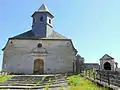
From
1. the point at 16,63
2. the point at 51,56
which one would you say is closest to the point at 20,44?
the point at 16,63

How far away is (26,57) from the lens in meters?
27.8

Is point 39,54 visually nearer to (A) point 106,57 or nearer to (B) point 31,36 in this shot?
(B) point 31,36

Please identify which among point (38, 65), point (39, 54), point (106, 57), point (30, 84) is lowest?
point (30, 84)

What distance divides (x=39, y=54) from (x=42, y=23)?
5.54 meters

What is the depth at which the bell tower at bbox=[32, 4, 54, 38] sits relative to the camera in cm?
2942

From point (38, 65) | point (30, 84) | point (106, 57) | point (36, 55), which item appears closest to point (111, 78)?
point (30, 84)

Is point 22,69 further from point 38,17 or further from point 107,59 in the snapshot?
point 107,59

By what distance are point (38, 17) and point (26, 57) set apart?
7.42m

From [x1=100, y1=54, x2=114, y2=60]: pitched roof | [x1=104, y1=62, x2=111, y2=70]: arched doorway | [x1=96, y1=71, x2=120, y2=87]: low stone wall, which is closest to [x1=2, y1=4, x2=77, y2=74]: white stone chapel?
[x1=100, y1=54, x2=114, y2=60]: pitched roof

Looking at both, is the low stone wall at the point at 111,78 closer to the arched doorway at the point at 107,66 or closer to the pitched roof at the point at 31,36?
the pitched roof at the point at 31,36

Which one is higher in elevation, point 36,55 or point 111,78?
point 36,55

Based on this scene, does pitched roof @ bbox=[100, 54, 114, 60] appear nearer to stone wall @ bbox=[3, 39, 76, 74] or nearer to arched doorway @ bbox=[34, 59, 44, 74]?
stone wall @ bbox=[3, 39, 76, 74]

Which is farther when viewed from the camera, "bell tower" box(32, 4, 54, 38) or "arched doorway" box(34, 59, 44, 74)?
"bell tower" box(32, 4, 54, 38)

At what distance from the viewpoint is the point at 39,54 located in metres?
28.0
